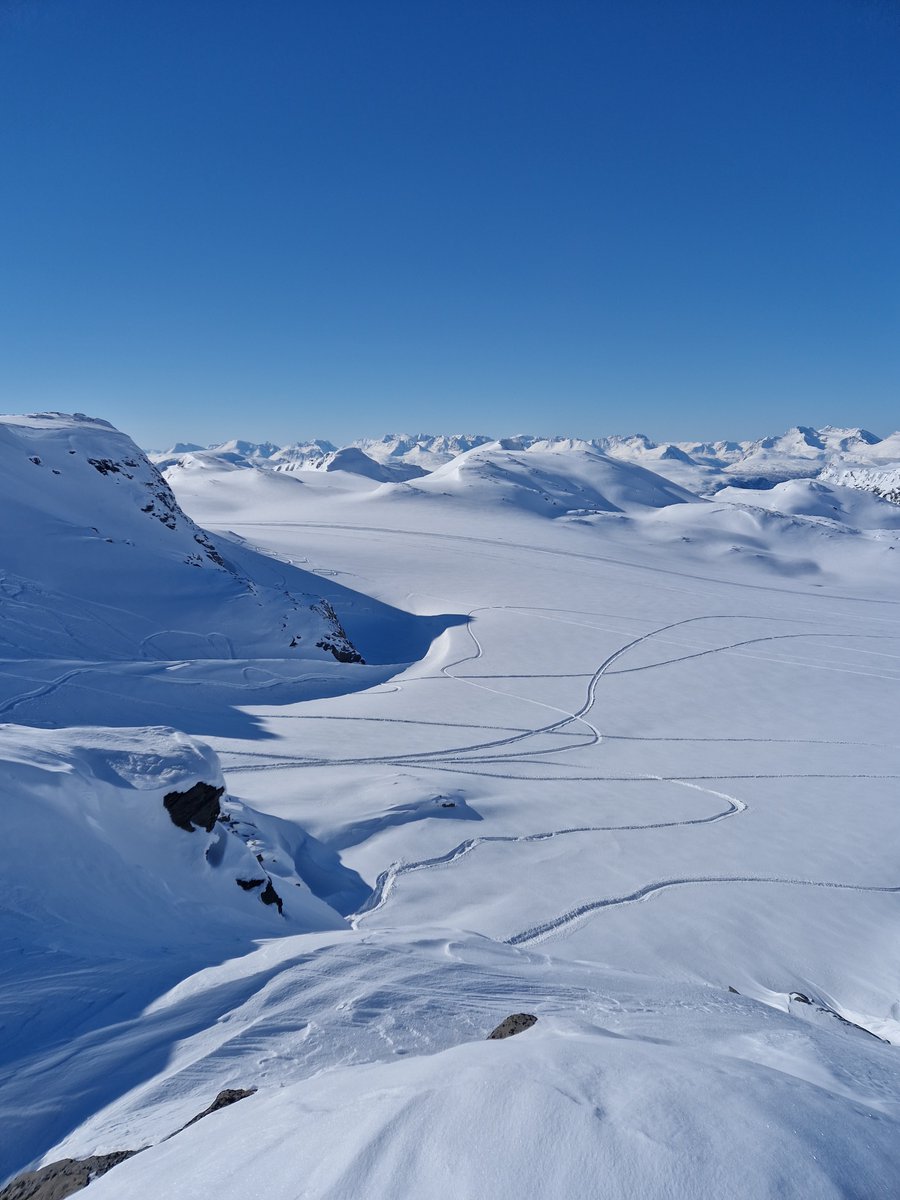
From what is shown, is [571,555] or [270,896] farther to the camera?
[571,555]

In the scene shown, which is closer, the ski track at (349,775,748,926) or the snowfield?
the snowfield

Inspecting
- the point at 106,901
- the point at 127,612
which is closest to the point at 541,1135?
the point at 106,901

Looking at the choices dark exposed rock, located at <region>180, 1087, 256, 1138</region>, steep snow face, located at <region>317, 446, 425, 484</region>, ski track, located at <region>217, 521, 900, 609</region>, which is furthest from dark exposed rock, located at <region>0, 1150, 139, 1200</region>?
steep snow face, located at <region>317, 446, 425, 484</region>

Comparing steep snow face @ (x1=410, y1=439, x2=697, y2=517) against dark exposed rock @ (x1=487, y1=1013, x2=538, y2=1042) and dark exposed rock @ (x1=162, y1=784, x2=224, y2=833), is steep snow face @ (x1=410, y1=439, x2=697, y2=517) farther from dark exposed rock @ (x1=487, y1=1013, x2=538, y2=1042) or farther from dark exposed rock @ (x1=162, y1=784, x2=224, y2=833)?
dark exposed rock @ (x1=487, y1=1013, x2=538, y2=1042)

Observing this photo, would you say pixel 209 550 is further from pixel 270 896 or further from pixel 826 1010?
pixel 826 1010

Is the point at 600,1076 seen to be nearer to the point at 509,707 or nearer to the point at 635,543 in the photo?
the point at 509,707

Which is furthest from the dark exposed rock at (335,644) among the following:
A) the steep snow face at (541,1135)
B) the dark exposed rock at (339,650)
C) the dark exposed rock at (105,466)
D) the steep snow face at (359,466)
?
the steep snow face at (359,466)
